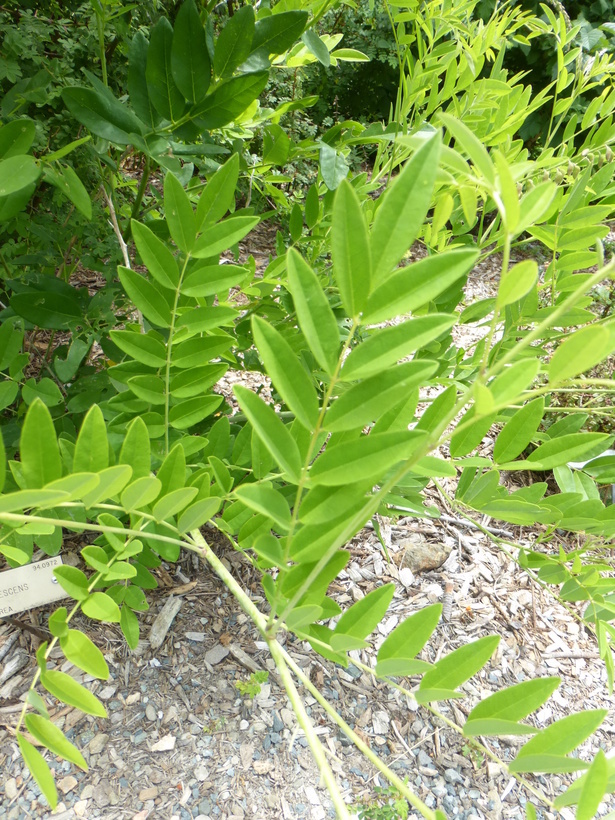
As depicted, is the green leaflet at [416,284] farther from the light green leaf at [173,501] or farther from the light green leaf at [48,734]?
the light green leaf at [48,734]

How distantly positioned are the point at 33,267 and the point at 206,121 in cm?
50

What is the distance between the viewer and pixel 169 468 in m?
0.47

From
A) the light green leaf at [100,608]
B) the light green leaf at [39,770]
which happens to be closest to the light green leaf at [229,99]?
the light green leaf at [100,608]

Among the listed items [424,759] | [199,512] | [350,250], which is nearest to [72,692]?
[199,512]

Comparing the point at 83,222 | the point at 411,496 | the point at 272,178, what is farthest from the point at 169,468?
the point at 272,178

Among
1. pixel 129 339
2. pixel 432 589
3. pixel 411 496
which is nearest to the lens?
pixel 129 339

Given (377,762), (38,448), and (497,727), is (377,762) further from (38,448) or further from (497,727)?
(38,448)

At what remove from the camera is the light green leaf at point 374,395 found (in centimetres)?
30

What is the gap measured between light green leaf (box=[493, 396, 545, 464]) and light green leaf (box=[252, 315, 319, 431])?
1.06ft

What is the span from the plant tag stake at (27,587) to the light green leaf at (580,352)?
68cm

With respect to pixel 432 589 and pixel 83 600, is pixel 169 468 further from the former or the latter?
pixel 432 589

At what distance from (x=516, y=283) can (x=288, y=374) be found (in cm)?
14

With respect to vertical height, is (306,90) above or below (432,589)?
above

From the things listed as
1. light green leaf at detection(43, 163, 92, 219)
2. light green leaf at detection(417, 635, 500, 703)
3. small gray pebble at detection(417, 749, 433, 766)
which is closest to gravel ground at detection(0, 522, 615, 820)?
small gray pebble at detection(417, 749, 433, 766)
